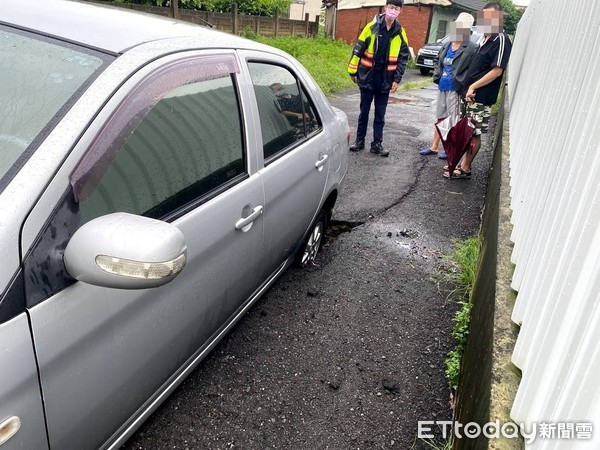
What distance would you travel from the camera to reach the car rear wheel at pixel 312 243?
3570 millimetres

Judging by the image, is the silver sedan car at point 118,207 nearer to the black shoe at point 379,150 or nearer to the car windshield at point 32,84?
the car windshield at point 32,84

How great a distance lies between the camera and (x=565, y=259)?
1329 millimetres

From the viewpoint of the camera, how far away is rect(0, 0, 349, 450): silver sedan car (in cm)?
126

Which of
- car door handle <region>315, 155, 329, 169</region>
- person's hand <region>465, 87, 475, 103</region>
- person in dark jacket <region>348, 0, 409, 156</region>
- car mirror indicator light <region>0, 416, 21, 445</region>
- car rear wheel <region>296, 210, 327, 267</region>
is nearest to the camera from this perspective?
car mirror indicator light <region>0, 416, 21, 445</region>

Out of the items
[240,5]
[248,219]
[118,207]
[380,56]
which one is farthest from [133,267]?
[240,5]

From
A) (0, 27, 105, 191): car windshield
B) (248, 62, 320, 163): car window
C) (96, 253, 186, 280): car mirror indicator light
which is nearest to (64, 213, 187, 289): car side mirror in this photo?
(96, 253, 186, 280): car mirror indicator light

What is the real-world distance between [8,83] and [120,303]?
85 centimetres

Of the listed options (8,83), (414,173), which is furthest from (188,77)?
(414,173)

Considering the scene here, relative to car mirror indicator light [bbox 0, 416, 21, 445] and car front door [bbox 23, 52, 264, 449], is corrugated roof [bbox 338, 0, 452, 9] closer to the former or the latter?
car front door [bbox 23, 52, 264, 449]

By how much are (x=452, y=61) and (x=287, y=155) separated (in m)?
3.77

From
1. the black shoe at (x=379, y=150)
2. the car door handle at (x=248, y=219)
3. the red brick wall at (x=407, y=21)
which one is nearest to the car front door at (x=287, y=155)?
the car door handle at (x=248, y=219)

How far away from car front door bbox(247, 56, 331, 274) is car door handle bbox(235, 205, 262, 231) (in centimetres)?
12

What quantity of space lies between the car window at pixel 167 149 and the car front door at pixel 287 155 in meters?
0.29

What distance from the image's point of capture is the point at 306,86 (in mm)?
3260
